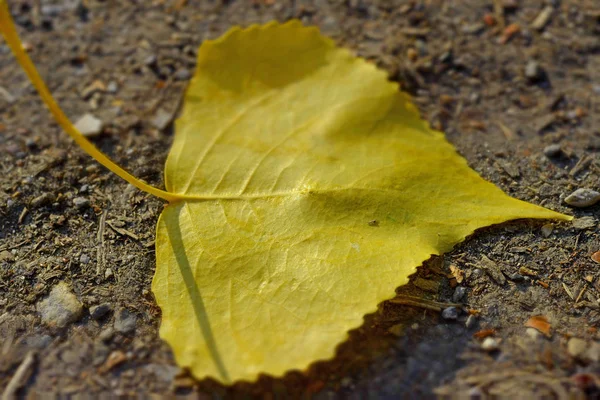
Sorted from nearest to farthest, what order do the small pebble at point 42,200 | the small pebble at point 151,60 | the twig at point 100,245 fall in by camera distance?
1. the twig at point 100,245
2. the small pebble at point 42,200
3. the small pebble at point 151,60

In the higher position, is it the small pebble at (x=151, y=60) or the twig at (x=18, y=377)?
the small pebble at (x=151, y=60)

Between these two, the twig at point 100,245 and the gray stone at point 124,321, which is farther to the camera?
the twig at point 100,245

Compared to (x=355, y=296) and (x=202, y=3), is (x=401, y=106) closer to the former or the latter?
(x=355, y=296)

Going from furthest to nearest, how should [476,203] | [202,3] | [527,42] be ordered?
[202,3]
[527,42]
[476,203]

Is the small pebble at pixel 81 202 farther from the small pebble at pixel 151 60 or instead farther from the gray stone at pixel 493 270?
the gray stone at pixel 493 270

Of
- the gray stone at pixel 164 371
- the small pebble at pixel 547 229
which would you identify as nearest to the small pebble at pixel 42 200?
the gray stone at pixel 164 371

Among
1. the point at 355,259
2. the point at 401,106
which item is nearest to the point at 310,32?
the point at 401,106

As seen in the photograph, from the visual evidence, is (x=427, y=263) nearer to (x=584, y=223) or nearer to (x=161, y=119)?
(x=584, y=223)
